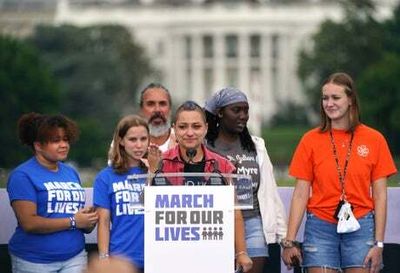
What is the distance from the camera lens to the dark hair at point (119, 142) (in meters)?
11.5

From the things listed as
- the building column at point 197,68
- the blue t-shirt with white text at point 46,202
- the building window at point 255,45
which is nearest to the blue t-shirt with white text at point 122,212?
the blue t-shirt with white text at point 46,202

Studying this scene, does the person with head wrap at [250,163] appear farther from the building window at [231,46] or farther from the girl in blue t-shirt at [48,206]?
the building window at [231,46]

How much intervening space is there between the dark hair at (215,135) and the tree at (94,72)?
6642 centimetres

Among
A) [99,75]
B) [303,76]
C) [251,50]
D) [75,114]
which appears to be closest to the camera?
[75,114]

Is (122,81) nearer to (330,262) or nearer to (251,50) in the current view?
(251,50)

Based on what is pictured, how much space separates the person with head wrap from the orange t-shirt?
400mm

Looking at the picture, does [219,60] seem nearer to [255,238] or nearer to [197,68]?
[197,68]

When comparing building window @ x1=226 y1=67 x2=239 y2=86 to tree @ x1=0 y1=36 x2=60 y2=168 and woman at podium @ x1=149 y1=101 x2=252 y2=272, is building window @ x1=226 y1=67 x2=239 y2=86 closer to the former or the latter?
tree @ x1=0 y1=36 x2=60 y2=168

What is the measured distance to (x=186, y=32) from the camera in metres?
144

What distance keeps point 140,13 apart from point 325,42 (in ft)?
153

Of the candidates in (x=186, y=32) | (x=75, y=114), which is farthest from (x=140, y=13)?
(x=75, y=114)

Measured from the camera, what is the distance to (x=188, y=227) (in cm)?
1029

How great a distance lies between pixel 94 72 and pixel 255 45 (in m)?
48.8

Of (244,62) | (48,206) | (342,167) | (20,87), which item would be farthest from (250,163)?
(244,62)
